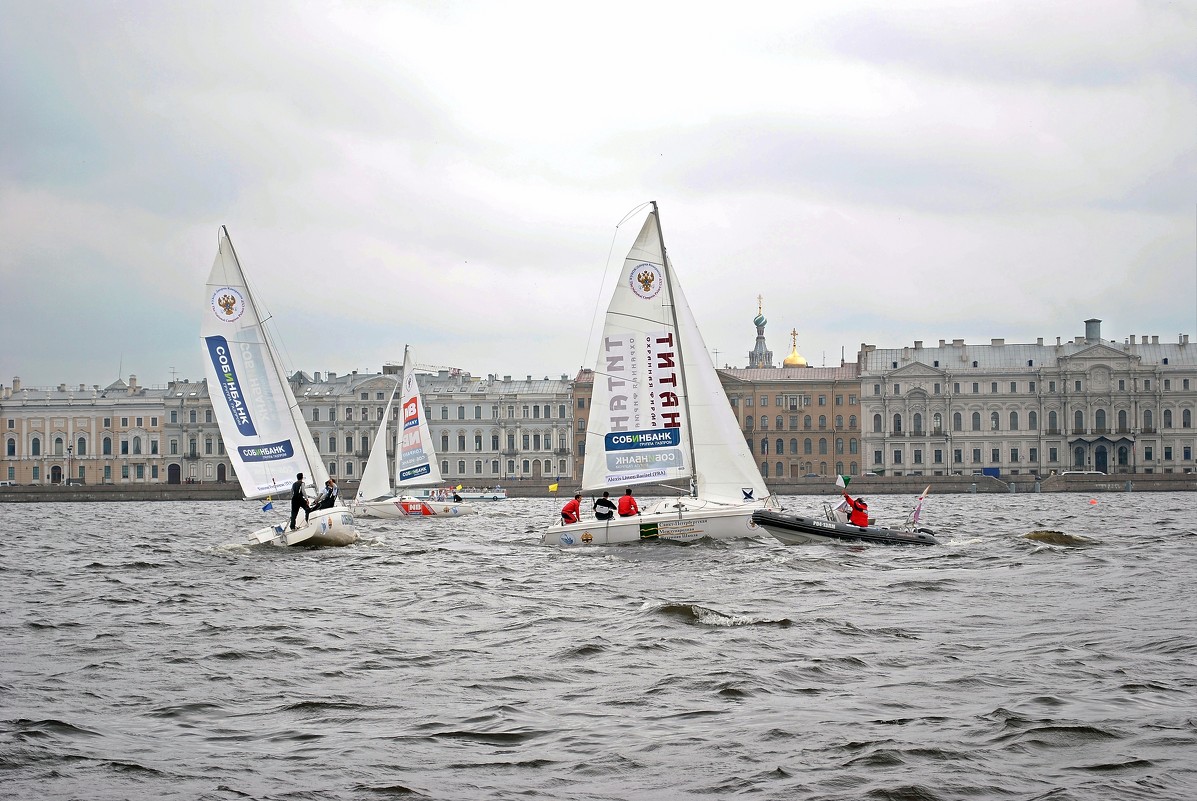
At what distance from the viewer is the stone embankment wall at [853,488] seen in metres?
73.9

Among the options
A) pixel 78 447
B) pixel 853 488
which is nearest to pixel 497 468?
pixel 853 488

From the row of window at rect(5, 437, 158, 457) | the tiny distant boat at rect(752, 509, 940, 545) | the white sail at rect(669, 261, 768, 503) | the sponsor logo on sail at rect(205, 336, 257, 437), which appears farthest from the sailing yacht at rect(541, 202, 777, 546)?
the row of window at rect(5, 437, 158, 457)

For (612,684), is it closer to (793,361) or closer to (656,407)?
(656,407)

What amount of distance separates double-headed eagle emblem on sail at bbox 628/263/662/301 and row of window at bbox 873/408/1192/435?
72.2 metres

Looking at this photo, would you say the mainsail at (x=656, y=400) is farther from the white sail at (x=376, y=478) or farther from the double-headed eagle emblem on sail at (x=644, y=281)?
the white sail at (x=376, y=478)

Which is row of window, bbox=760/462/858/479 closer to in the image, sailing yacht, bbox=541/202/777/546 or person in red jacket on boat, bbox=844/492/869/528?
person in red jacket on boat, bbox=844/492/869/528

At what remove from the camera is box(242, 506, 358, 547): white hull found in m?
22.4

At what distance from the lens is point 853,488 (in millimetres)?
75562

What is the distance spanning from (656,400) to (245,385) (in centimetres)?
704

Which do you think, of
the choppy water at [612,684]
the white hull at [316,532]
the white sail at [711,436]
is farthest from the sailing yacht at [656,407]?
the white hull at [316,532]

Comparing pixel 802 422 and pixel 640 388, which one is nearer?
pixel 640 388

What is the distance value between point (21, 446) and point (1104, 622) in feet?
322

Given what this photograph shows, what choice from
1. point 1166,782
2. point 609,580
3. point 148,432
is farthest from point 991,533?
point 148,432

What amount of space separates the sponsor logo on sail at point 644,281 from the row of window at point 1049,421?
72.2m
